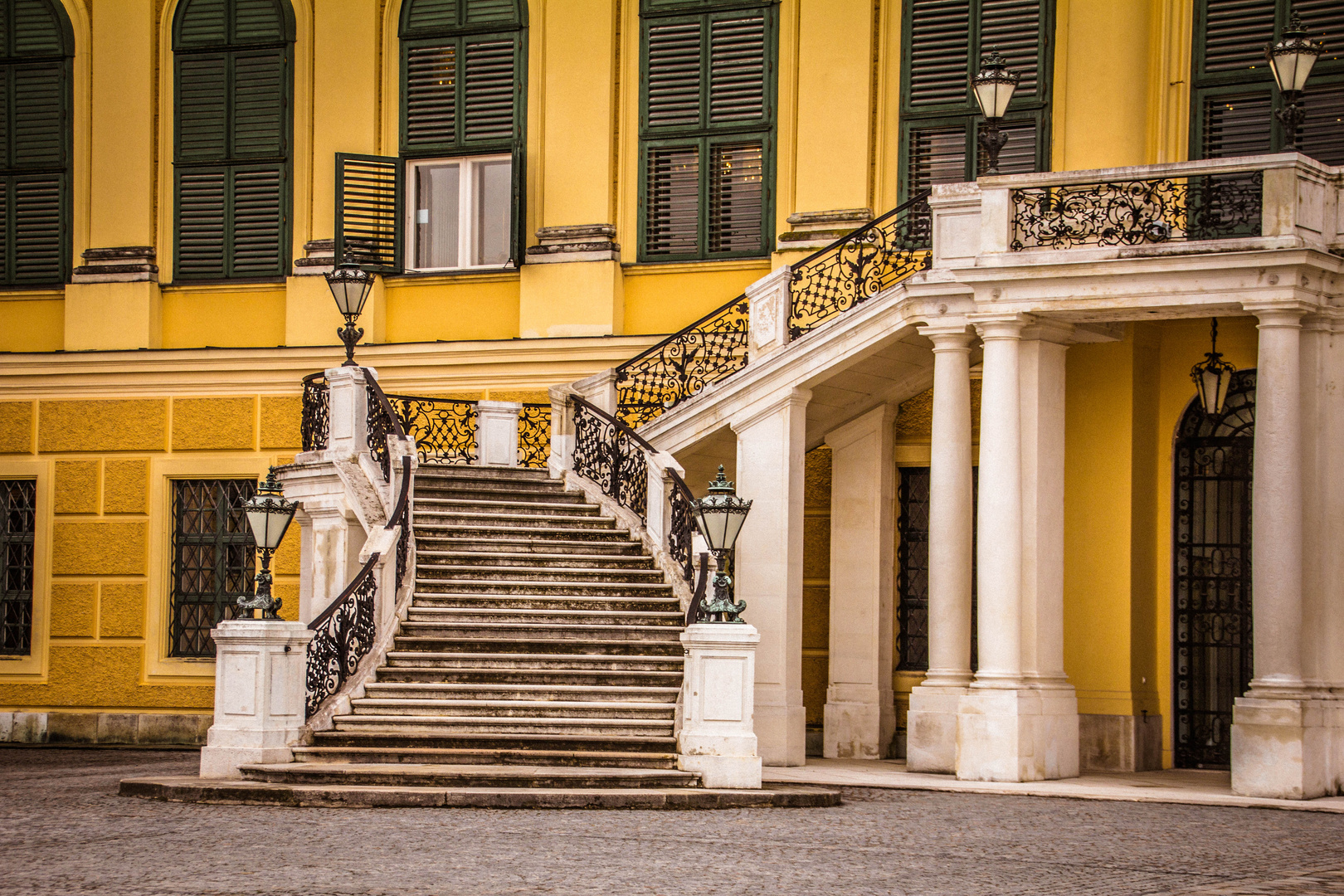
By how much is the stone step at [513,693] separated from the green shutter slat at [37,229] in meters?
9.85

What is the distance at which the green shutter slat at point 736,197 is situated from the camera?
845 inches

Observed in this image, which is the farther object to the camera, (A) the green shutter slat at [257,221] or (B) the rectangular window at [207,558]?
(A) the green shutter slat at [257,221]

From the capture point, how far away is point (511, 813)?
1341 cm

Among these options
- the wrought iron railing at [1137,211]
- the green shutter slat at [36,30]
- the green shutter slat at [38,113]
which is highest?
the green shutter slat at [36,30]

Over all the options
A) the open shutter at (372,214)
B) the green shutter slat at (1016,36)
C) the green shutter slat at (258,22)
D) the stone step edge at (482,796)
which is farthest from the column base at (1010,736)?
the green shutter slat at (258,22)

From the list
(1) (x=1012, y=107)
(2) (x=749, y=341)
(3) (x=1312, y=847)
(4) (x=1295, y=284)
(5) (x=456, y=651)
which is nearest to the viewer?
(3) (x=1312, y=847)

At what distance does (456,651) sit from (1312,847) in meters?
7.71

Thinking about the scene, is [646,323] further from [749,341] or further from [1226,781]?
[1226,781]

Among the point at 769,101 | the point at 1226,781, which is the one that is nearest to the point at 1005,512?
the point at 1226,781

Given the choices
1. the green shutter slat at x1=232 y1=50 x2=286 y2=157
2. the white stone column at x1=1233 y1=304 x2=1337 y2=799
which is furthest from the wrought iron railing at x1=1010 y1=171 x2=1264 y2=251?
the green shutter slat at x1=232 y1=50 x2=286 y2=157

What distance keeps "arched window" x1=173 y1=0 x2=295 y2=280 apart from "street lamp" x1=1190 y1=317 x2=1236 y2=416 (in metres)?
10.9

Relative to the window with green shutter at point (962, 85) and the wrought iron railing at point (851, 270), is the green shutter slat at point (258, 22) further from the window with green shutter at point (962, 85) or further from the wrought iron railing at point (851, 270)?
the wrought iron railing at point (851, 270)

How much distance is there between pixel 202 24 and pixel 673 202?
6470 millimetres

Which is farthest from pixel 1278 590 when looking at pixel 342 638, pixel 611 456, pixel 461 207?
pixel 461 207
